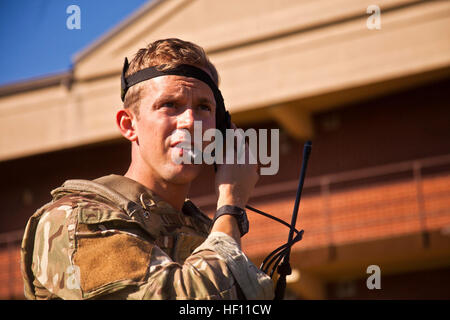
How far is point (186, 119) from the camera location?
3.01m

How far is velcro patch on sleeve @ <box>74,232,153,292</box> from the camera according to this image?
260 cm

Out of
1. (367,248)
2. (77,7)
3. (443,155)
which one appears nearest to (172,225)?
(77,7)

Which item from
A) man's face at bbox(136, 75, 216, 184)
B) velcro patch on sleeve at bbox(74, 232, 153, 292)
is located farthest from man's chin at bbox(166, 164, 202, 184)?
velcro patch on sleeve at bbox(74, 232, 153, 292)

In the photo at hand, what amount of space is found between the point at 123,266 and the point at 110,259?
47 millimetres

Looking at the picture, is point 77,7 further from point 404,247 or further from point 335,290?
point 335,290

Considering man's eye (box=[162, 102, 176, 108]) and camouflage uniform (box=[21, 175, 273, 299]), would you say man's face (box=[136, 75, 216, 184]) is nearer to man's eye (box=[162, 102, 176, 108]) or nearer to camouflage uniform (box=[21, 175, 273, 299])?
man's eye (box=[162, 102, 176, 108])

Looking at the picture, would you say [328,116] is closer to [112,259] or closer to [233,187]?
[233,187]

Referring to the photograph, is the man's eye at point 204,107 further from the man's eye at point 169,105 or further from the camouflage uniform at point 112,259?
the camouflage uniform at point 112,259

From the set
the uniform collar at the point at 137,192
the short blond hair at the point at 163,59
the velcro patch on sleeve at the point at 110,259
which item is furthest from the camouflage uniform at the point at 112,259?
the short blond hair at the point at 163,59

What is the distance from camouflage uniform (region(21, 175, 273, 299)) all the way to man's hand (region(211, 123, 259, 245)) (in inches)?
1.9

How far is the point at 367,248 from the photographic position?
1390cm

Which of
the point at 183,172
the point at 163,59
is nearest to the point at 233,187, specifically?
the point at 183,172
